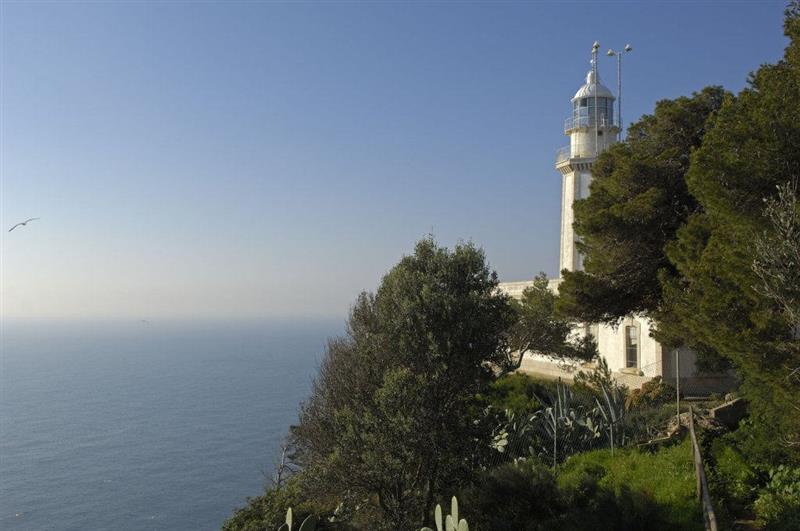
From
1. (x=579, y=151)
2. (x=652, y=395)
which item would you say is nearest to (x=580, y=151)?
(x=579, y=151)

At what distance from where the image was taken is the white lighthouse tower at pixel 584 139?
41062 millimetres

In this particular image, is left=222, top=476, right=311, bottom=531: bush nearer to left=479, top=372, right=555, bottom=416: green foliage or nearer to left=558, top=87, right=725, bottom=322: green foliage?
left=479, top=372, right=555, bottom=416: green foliage

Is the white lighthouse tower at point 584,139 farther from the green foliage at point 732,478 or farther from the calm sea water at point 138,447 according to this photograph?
the green foliage at point 732,478

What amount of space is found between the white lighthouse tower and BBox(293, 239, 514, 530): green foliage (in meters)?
26.2

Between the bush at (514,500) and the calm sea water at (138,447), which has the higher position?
the bush at (514,500)

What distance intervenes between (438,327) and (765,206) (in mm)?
7349

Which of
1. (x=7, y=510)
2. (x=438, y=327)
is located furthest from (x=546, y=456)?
(x=7, y=510)

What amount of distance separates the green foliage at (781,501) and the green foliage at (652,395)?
11361 millimetres

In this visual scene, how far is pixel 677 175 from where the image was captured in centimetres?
2088

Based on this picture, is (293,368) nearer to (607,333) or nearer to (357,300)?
(607,333)

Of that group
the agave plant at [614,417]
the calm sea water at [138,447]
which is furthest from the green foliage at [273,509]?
the agave plant at [614,417]

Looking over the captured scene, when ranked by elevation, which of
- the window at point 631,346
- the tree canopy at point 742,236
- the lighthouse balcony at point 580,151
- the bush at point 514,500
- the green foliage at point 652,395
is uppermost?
the lighthouse balcony at point 580,151

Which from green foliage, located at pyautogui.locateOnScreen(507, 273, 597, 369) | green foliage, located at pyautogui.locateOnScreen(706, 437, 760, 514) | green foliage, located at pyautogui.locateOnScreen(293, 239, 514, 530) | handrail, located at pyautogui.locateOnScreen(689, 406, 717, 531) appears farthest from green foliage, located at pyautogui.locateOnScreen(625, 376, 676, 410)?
handrail, located at pyautogui.locateOnScreen(689, 406, 717, 531)

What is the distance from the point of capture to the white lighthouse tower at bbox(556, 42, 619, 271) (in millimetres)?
41062
